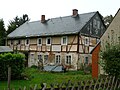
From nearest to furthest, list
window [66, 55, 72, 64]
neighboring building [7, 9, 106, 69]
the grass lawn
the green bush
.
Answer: the grass lawn
the green bush
neighboring building [7, 9, 106, 69]
window [66, 55, 72, 64]

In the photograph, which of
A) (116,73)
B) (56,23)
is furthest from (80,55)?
(116,73)

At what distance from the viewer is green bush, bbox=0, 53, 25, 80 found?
1800 cm

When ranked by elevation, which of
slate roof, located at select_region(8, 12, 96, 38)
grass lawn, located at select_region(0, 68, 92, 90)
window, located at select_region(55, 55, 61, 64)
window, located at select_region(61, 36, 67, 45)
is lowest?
grass lawn, located at select_region(0, 68, 92, 90)

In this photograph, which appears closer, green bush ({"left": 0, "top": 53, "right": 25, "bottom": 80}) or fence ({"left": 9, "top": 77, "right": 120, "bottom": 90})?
fence ({"left": 9, "top": 77, "right": 120, "bottom": 90})

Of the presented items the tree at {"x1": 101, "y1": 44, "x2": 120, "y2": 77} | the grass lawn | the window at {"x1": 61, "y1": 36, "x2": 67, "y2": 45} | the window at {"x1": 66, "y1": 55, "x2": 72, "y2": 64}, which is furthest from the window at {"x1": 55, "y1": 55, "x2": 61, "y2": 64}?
the tree at {"x1": 101, "y1": 44, "x2": 120, "y2": 77}

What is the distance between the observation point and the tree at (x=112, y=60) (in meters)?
11.2

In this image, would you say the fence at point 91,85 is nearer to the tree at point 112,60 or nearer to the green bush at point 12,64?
the tree at point 112,60

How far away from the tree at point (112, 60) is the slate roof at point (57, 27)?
21024 millimetres

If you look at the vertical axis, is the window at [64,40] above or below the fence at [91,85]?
above

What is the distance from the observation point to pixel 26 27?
4509 centimetres

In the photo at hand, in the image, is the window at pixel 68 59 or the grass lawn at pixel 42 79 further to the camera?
the window at pixel 68 59

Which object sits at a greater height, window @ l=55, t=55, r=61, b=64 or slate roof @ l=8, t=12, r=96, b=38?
slate roof @ l=8, t=12, r=96, b=38

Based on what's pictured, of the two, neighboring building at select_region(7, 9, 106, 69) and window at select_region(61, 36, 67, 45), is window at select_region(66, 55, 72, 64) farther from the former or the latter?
window at select_region(61, 36, 67, 45)

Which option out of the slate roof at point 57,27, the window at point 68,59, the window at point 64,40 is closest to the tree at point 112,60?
the slate roof at point 57,27
